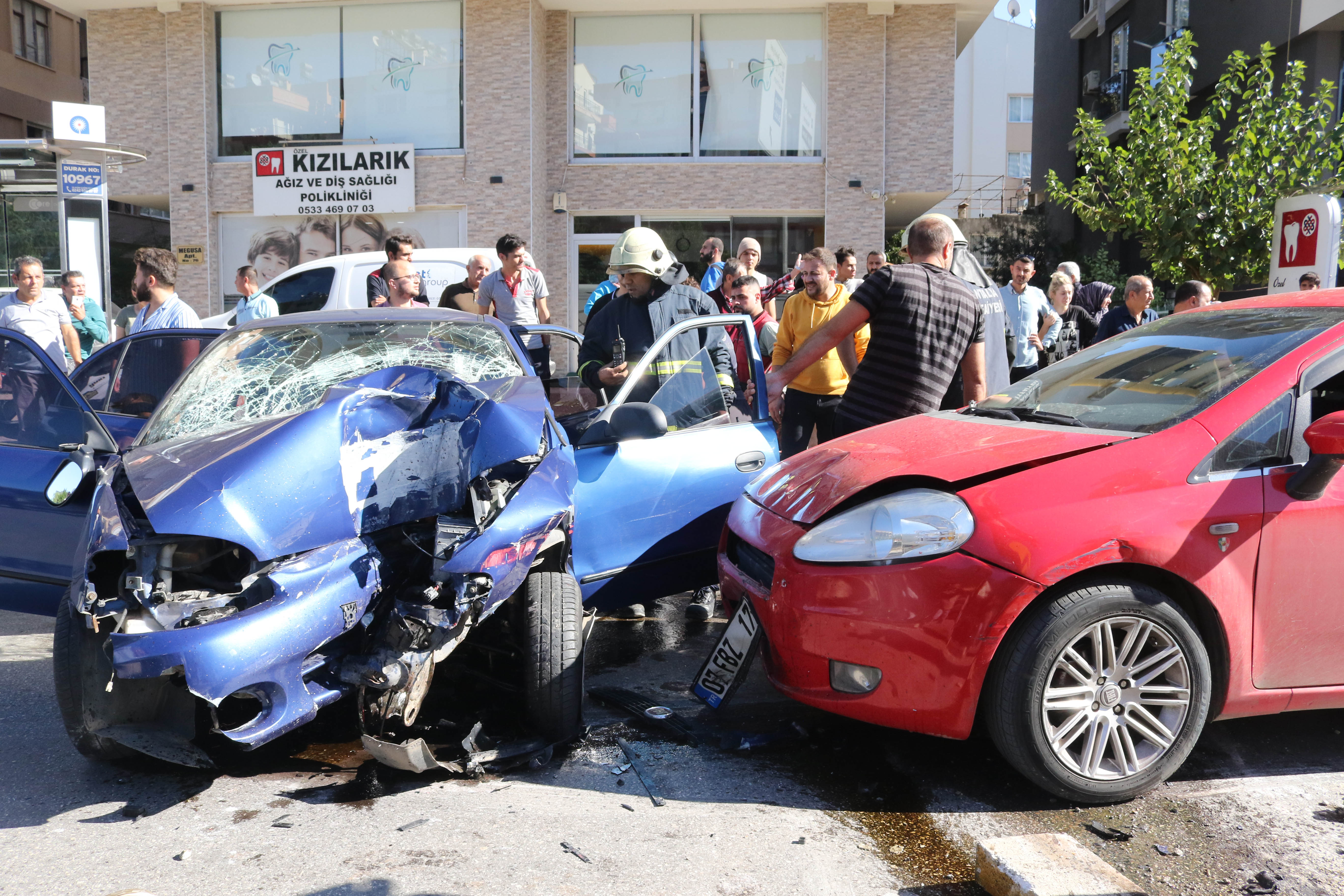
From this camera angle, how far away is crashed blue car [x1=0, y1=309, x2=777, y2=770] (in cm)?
291

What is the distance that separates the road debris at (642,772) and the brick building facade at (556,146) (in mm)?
12807

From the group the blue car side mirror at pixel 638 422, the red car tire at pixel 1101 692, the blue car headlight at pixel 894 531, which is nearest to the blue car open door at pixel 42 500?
the blue car side mirror at pixel 638 422

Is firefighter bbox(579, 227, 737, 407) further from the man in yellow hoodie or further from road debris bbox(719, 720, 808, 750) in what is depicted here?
road debris bbox(719, 720, 808, 750)

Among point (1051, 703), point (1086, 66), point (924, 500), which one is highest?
point (1086, 66)

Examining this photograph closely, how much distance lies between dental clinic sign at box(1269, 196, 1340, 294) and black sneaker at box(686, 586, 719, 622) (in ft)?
22.9

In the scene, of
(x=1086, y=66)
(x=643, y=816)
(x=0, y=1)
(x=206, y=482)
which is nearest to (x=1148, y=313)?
(x=643, y=816)

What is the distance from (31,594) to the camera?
4.05 metres

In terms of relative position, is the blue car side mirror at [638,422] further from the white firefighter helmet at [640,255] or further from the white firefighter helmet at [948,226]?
the white firefighter helmet at [948,226]

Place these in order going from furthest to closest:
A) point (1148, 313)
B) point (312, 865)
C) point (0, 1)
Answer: point (0, 1) < point (1148, 313) < point (312, 865)

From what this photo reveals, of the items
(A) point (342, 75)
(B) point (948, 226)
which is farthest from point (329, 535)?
(A) point (342, 75)

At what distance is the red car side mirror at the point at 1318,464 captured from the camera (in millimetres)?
3094

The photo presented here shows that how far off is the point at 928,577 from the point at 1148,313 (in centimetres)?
757

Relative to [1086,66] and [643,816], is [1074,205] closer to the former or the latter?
[643,816]

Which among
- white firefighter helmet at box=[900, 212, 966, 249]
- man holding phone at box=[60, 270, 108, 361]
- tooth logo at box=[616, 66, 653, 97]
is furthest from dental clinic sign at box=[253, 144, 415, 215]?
white firefighter helmet at box=[900, 212, 966, 249]
